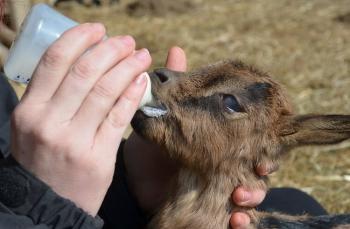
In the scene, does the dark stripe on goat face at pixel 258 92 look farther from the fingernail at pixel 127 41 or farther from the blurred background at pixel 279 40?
the blurred background at pixel 279 40

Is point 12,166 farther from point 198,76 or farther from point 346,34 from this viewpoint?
point 346,34

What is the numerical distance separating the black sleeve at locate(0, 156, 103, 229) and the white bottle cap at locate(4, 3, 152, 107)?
29 centimetres

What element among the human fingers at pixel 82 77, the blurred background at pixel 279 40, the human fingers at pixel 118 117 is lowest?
the blurred background at pixel 279 40

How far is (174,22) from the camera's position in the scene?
28.4ft

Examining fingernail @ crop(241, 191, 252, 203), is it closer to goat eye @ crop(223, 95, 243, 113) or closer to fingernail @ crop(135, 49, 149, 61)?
goat eye @ crop(223, 95, 243, 113)

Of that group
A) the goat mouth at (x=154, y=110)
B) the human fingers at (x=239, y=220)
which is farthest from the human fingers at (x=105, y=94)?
the human fingers at (x=239, y=220)

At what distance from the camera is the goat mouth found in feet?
8.59

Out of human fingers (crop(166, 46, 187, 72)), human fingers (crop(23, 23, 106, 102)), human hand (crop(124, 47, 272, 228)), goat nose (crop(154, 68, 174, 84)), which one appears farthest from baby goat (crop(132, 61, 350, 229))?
human fingers (crop(23, 23, 106, 102))

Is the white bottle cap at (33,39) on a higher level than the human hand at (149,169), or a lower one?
higher

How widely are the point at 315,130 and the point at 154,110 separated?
26.1 inches

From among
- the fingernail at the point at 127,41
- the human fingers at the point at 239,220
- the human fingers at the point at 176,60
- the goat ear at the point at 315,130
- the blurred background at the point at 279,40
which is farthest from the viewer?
the blurred background at the point at 279,40

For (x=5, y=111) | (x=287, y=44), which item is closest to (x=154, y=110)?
(x=5, y=111)

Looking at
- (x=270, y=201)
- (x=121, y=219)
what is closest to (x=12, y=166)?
(x=121, y=219)

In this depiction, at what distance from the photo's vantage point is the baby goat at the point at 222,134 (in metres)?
2.74
